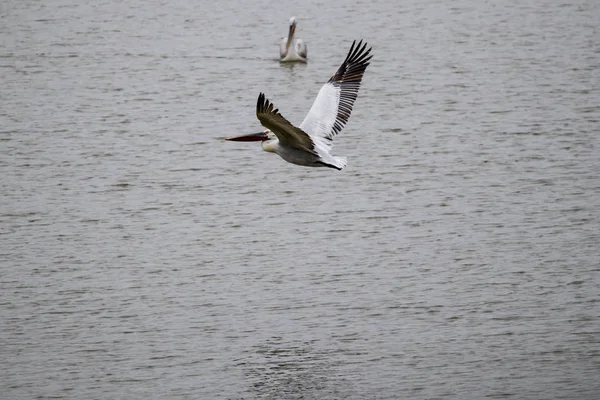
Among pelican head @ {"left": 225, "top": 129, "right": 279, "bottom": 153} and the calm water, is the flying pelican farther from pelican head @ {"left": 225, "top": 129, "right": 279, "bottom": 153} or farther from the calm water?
the calm water

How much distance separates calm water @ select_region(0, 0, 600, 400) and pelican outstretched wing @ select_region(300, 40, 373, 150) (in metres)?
1.25

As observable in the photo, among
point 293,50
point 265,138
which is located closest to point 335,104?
point 265,138

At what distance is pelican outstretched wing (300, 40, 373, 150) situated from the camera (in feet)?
32.9

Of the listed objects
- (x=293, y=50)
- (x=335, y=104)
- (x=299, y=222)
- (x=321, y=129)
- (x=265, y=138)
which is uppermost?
(x=335, y=104)

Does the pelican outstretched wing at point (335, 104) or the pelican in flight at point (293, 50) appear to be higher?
the pelican outstretched wing at point (335, 104)

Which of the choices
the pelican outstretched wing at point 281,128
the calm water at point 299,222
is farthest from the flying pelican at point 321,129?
the calm water at point 299,222

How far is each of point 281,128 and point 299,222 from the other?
3058mm

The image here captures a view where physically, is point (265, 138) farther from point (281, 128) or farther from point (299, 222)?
point (299, 222)

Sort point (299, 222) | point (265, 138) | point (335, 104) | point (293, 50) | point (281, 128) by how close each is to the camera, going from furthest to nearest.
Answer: point (293, 50), point (299, 222), point (335, 104), point (265, 138), point (281, 128)

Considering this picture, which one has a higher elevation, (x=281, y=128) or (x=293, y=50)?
(x=281, y=128)

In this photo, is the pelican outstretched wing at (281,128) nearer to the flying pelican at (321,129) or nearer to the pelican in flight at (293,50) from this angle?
the flying pelican at (321,129)

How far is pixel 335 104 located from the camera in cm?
1020

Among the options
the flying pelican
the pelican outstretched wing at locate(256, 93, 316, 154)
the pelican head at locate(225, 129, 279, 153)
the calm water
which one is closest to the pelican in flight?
the calm water

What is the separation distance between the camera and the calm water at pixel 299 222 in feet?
29.1
